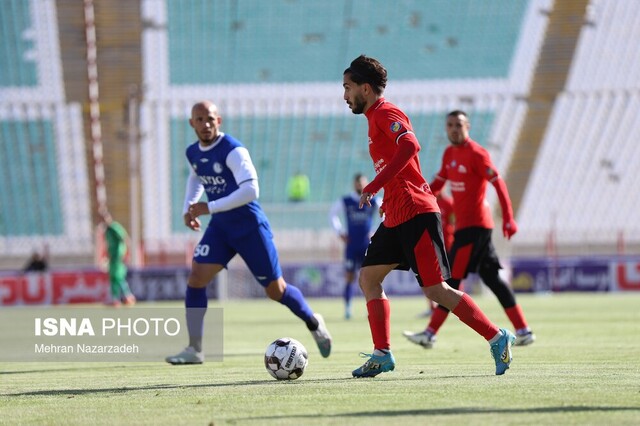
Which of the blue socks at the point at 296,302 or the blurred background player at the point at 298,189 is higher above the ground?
the blue socks at the point at 296,302

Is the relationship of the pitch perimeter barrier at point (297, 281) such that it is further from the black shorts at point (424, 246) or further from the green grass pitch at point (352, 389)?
the black shorts at point (424, 246)

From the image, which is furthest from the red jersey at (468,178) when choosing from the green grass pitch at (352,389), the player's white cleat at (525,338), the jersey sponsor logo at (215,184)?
the jersey sponsor logo at (215,184)

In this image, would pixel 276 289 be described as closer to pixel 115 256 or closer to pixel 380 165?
pixel 380 165

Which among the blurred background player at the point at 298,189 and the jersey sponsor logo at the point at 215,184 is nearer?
the jersey sponsor logo at the point at 215,184

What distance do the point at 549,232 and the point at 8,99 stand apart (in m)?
16.8

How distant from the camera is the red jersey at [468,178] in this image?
1159 cm

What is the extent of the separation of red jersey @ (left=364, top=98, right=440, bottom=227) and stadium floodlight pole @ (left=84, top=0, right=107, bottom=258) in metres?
25.6

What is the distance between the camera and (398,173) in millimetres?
7941

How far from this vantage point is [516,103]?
36.9 m

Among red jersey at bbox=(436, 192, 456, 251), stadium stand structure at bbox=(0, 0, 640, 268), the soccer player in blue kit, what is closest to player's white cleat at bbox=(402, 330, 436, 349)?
the soccer player in blue kit

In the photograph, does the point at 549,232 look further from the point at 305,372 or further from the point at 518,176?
the point at 305,372

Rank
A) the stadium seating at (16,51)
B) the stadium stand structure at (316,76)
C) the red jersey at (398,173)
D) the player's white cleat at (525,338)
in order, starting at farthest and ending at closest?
the stadium seating at (16,51) → the stadium stand structure at (316,76) → the player's white cleat at (525,338) → the red jersey at (398,173)

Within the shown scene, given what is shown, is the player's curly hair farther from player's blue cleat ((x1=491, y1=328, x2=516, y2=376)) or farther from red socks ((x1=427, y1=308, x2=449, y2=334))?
red socks ((x1=427, y1=308, x2=449, y2=334))

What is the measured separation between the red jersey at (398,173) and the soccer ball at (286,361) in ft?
3.76
